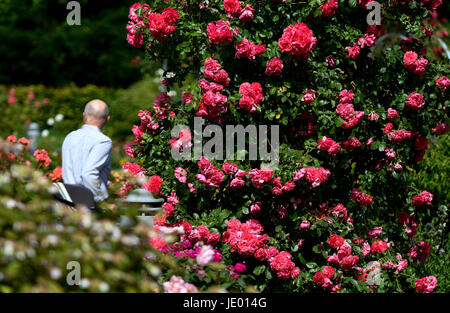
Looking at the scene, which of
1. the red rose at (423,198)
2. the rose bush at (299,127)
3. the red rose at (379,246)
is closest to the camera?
the rose bush at (299,127)

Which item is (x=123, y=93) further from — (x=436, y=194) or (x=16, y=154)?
(x=16, y=154)

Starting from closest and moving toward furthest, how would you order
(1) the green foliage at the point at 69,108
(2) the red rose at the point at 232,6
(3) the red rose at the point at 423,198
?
1. (2) the red rose at the point at 232,6
2. (3) the red rose at the point at 423,198
3. (1) the green foliage at the point at 69,108

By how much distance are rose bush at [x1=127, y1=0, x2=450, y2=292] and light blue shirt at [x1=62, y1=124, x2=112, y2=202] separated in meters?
0.41

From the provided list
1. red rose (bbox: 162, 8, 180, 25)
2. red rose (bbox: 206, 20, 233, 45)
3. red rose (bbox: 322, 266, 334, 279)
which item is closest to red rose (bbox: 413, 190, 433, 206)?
red rose (bbox: 322, 266, 334, 279)

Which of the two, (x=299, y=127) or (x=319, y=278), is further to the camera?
(x=299, y=127)

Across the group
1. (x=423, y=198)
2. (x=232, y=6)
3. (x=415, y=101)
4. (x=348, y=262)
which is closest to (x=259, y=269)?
(x=348, y=262)

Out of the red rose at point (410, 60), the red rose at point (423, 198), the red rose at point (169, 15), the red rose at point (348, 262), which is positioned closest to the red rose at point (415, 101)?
the red rose at point (410, 60)

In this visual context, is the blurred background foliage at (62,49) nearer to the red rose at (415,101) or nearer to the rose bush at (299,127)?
the rose bush at (299,127)

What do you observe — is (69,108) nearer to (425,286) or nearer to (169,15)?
(169,15)

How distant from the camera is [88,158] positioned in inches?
161

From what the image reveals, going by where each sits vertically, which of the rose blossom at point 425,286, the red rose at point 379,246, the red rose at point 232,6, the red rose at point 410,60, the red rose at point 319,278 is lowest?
the rose blossom at point 425,286

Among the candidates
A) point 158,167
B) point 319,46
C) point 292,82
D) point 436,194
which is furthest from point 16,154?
point 436,194

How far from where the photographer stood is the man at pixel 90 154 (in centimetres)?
405

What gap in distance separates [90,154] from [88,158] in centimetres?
3
